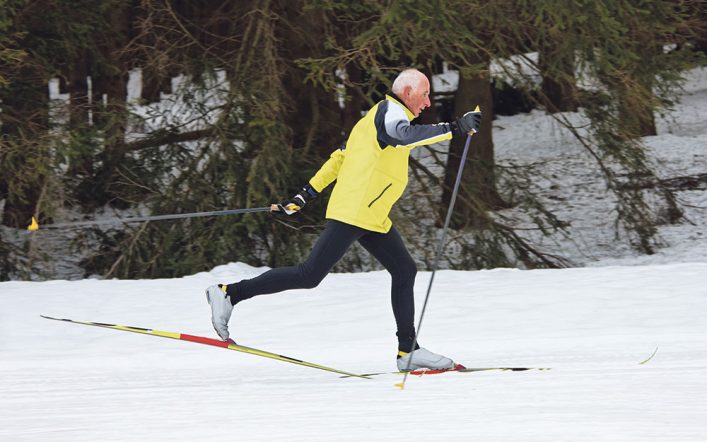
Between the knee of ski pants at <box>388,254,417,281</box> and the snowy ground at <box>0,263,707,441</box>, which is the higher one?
the knee of ski pants at <box>388,254,417,281</box>

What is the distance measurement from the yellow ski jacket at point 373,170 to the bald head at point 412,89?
39 mm

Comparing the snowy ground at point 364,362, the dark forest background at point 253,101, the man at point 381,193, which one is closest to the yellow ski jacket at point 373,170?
the man at point 381,193

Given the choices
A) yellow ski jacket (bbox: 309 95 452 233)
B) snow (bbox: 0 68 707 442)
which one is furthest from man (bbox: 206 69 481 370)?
snow (bbox: 0 68 707 442)

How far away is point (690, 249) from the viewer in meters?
14.2

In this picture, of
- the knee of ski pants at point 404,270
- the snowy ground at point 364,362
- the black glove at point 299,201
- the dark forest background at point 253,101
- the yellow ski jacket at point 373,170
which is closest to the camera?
the snowy ground at point 364,362

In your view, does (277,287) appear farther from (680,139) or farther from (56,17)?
(680,139)

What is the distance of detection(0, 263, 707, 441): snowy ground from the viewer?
4680mm

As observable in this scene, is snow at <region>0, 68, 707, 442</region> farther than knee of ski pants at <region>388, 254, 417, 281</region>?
No

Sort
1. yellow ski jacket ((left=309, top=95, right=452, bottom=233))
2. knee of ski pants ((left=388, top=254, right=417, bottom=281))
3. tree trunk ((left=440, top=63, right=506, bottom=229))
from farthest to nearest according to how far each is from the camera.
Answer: tree trunk ((left=440, top=63, right=506, bottom=229)), knee of ski pants ((left=388, top=254, right=417, bottom=281)), yellow ski jacket ((left=309, top=95, right=452, bottom=233))

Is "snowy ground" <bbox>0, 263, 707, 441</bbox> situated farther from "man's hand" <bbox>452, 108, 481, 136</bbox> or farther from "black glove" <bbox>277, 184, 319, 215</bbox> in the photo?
"man's hand" <bbox>452, 108, 481, 136</bbox>

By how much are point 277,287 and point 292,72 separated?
6.26m

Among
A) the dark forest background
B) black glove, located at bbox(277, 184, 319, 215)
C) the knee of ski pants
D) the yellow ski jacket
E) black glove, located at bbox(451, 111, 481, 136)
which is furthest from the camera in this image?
the dark forest background

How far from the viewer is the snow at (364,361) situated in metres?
4.68

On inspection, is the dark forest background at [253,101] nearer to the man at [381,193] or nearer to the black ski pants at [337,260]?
the man at [381,193]
